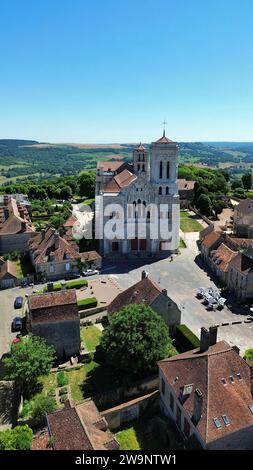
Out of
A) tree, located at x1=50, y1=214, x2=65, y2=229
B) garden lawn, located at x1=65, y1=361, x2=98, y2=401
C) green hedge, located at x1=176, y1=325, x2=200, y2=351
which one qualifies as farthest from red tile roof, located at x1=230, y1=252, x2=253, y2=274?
tree, located at x1=50, y1=214, x2=65, y2=229

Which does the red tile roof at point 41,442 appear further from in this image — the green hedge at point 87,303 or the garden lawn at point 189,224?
the garden lawn at point 189,224

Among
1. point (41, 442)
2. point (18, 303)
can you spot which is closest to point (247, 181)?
point (18, 303)

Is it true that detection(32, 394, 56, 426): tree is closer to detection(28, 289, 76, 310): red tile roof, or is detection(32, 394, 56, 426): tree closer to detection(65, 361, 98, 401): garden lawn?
detection(65, 361, 98, 401): garden lawn

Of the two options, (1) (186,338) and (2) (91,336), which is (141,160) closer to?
(2) (91,336)

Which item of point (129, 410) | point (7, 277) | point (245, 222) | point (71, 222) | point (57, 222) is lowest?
point (129, 410)

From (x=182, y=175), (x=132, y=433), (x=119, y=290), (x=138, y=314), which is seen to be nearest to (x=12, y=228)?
(x=119, y=290)
